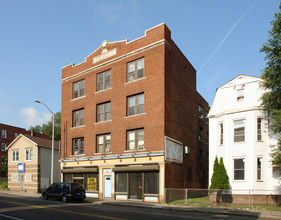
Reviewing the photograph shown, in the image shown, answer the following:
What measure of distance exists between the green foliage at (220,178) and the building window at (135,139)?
689 cm

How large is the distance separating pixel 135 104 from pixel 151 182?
7.52m

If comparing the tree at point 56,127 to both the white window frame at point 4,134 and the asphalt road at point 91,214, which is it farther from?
the asphalt road at point 91,214

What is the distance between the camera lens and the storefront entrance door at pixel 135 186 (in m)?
25.9

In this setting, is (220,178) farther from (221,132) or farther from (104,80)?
(104,80)

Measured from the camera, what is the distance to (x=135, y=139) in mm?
27219

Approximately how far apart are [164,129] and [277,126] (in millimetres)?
8994

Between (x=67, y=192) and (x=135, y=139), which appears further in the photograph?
(x=135, y=139)

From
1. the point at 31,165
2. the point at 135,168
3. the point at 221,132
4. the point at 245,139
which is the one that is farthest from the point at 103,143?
the point at 31,165

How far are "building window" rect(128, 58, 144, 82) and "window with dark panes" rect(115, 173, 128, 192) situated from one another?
9.43 metres

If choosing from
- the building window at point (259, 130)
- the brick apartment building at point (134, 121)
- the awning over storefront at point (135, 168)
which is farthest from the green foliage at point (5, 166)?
the building window at point (259, 130)

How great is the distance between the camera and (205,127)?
127 feet

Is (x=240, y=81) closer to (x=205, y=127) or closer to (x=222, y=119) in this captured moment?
(x=222, y=119)

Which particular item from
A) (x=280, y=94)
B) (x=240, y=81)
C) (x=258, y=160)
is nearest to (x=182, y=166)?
(x=258, y=160)

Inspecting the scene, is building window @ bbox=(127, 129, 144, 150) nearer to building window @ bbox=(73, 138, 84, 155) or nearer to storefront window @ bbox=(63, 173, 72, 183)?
building window @ bbox=(73, 138, 84, 155)
